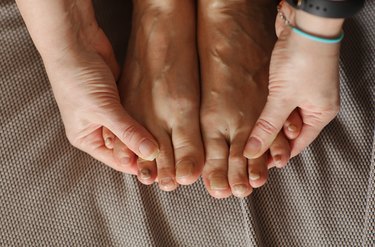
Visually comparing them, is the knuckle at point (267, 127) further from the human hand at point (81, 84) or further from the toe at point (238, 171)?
the human hand at point (81, 84)

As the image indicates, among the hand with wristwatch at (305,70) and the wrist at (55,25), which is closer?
the hand with wristwatch at (305,70)

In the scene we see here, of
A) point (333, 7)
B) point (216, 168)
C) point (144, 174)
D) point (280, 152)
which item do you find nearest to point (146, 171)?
point (144, 174)

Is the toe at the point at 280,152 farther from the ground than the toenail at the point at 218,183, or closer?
farther from the ground

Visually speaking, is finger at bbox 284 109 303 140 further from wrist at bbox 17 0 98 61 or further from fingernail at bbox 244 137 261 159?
wrist at bbox 17 0 98 61

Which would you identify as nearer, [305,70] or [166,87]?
[305,70]

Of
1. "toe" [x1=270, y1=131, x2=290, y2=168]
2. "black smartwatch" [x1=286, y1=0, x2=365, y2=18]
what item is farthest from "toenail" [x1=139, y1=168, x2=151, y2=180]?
"black smartwatch" [x1=286, y1=0, x2=365, y2=18]

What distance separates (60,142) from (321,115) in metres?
0.48

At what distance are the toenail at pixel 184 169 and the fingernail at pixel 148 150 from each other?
0.16 ft

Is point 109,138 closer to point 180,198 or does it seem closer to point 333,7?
point 180,198

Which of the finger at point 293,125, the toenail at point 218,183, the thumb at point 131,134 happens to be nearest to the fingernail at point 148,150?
the thumb at point 131,134

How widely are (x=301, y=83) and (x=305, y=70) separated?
2 cm

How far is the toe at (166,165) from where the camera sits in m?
0.83

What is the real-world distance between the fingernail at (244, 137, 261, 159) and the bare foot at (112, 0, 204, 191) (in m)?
0.08

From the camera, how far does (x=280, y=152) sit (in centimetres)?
83
